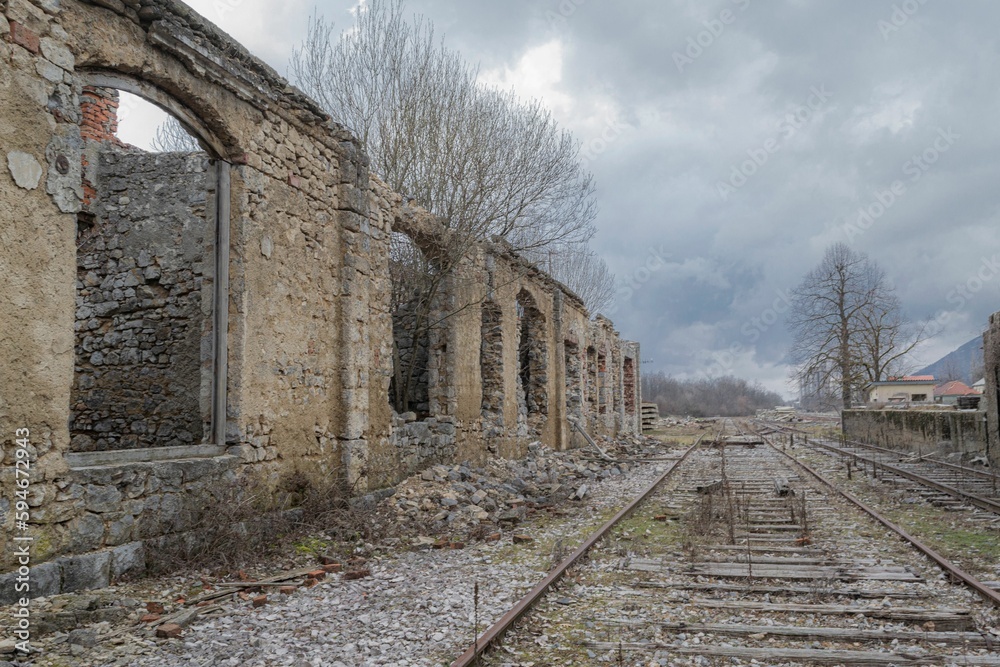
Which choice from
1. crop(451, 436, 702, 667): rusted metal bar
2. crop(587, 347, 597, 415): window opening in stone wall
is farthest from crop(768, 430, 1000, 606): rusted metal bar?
crop(587, 347, 597, 415): window opening in stone wall

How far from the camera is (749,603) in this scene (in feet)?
17.5

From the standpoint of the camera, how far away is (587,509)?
33.7 feet

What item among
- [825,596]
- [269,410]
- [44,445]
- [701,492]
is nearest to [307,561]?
[269,410]

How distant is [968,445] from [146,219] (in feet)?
59.4

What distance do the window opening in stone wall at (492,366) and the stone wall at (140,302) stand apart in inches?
256

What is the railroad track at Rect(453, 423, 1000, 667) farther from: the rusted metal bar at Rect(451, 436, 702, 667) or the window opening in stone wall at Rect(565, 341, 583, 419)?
the window opening in stone wall at Rect(565, 341, 583, 419)

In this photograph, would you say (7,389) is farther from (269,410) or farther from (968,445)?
(968,445)

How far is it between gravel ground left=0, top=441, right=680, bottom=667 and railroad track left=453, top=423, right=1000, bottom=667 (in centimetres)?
42

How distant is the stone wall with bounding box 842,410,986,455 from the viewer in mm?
16781

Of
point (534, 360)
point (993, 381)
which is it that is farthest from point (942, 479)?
point (534, 360)

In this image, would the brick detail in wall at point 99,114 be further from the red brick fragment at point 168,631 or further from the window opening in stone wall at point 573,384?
the window opening in stone wall at point 573,384

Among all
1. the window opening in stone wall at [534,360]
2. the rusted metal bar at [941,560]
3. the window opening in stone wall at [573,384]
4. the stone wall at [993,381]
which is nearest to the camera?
the rusted metal bar at [941,560]

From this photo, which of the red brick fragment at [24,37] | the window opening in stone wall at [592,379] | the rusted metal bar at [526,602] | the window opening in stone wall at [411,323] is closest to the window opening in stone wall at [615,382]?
the window opening in stone wall at [592,379]

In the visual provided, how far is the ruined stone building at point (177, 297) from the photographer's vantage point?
17.1ft
